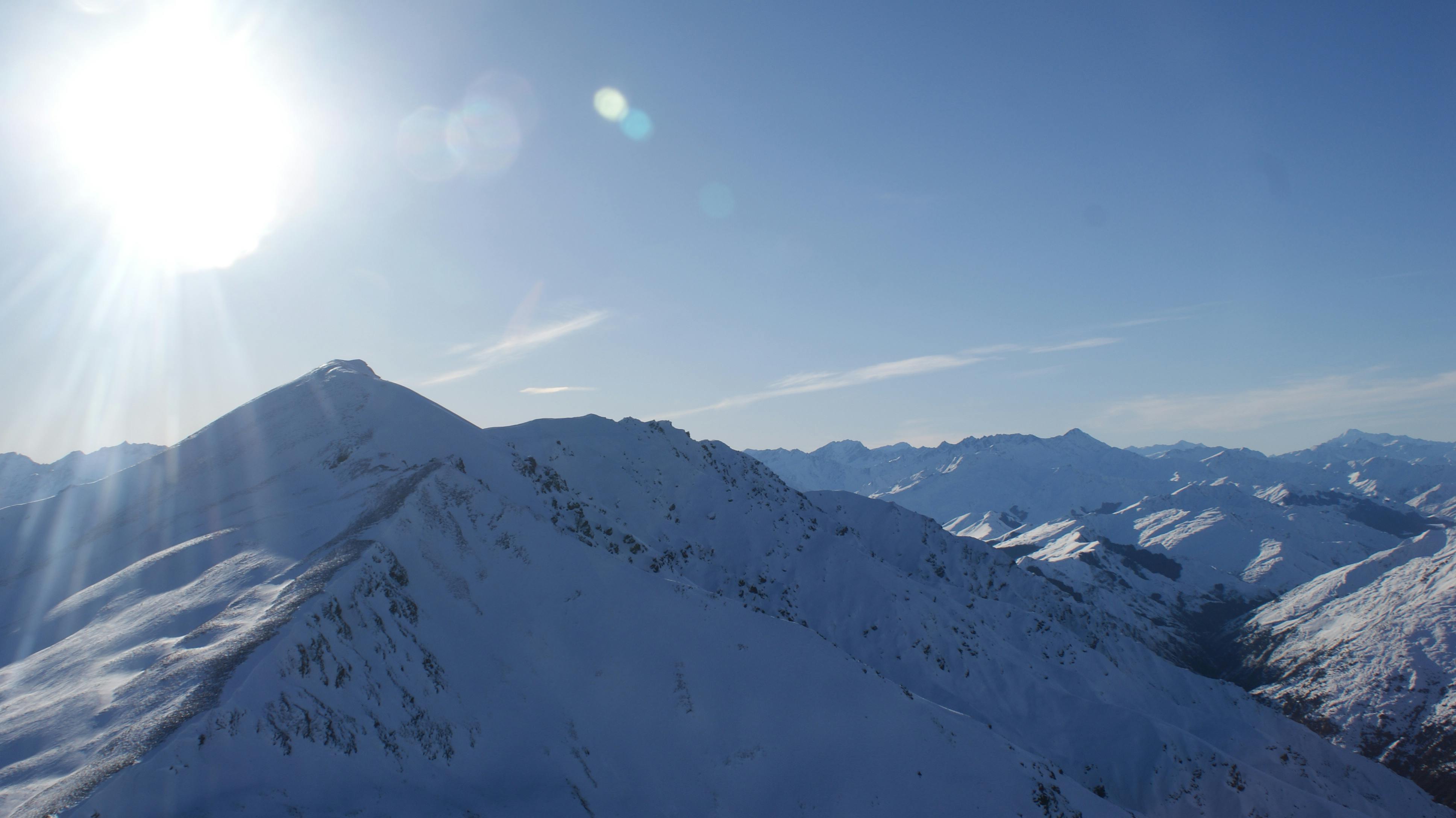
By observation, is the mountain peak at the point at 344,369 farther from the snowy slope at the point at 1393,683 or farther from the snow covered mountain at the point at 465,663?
the snowy slope at the point at 1393,683

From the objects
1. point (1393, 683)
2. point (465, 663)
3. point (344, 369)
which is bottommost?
point (1393, 683)

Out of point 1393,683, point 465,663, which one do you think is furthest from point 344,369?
point 1393,683

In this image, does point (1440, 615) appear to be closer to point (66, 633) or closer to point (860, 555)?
point (860, 555)

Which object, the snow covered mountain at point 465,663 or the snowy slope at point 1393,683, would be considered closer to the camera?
the snow covered mountain at point 465,663

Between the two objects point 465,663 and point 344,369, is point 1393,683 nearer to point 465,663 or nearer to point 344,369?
point 465,663

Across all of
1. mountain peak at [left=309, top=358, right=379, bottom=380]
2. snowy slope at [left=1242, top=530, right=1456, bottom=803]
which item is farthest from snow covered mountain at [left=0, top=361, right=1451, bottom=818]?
snowy slope at [left=1242, top=530, right=1456, bottom=803]

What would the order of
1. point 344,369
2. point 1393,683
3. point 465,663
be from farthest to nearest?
point 1393,683, point 344,369, point 465,663

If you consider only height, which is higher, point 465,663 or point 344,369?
point 344,369

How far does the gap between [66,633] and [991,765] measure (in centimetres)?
5002

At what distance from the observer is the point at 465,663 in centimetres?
3391

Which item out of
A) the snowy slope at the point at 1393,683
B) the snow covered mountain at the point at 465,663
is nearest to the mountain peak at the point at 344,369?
the snow covered mountain at the point at 465,663

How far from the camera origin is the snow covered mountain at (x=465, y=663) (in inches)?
921

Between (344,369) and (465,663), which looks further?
(344,369)

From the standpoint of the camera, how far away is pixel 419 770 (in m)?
26.4
